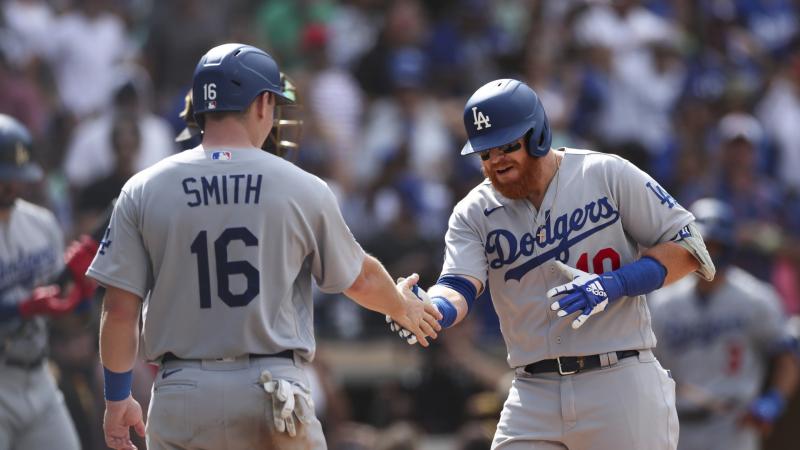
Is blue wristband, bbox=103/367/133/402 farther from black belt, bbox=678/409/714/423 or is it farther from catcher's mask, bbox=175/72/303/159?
black belt, bbox=678/409/714/423

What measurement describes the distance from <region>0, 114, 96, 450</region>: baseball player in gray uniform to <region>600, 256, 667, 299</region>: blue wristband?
269cm

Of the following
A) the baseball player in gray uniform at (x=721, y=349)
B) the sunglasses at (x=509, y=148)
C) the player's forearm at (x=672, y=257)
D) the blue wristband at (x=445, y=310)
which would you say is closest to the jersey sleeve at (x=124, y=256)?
the blue wristband at (x=445, y=310)

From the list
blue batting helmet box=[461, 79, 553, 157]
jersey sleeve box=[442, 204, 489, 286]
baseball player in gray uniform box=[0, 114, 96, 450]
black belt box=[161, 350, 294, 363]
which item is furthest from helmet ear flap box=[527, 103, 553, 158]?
baseball player in gray uniform box=[0, 114, 96, 450]

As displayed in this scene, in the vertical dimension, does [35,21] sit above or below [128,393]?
above

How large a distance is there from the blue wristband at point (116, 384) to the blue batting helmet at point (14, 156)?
2142mm

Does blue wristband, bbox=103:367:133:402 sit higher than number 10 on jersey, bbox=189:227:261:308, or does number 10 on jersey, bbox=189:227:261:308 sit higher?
number 10 on jersey, bbox=189:227:261:308

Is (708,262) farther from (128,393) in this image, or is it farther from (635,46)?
(635,46)

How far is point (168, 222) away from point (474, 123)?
1.49m

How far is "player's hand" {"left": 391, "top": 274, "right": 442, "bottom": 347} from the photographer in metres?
5.75

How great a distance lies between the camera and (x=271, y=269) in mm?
5254

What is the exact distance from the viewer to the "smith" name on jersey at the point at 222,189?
5.21m

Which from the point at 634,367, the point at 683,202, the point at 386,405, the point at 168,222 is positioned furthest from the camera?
the point at 683,202

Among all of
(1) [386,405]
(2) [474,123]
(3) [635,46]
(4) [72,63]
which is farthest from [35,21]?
(2) [474,123]

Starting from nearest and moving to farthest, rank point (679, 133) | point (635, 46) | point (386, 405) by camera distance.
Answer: point (386, 405), point (679, 133), point (635, 46)
